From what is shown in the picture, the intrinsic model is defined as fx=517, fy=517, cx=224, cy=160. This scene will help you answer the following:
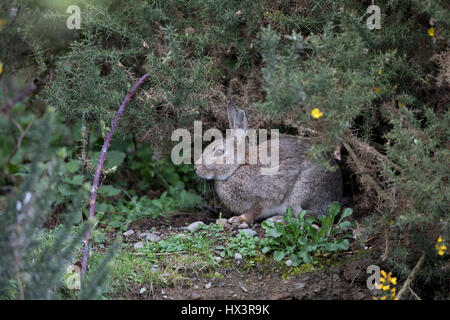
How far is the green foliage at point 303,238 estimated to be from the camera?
417cm

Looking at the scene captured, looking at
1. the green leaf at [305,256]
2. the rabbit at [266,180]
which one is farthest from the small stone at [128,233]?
the green leaf at [305,256]

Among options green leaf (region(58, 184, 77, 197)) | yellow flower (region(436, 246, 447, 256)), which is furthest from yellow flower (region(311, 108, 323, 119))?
green leaf (region(58, 184, 77, 197))

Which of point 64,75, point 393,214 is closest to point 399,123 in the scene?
point 393,214

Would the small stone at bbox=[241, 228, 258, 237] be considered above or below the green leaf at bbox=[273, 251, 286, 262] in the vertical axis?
above

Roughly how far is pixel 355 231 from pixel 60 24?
347 centimetres

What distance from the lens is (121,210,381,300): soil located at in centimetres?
376

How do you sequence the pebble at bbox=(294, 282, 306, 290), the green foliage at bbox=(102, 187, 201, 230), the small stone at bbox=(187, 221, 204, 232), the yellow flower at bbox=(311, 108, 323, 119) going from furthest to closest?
the green foliage at bbox=(102, 187, 201, 230)
the small stone at bbox=(187, 221, 204, 232)
the pebble at bbox=(294, 282, 306, 290)
the yellow flower at bbox=(311, 108, 323, 119)

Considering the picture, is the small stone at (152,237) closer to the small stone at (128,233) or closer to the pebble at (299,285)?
the small stone at (128,233)

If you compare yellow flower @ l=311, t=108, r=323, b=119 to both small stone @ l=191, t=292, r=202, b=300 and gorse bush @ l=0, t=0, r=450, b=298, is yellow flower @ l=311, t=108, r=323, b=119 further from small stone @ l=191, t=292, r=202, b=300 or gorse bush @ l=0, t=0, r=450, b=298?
small stone @ l=191, t=292, r=202, b=300

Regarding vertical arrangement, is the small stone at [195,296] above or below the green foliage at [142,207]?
below

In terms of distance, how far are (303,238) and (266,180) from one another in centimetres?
110

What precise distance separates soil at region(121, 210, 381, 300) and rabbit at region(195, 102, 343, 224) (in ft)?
2.95

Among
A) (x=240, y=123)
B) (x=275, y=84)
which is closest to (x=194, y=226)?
(x=240, y=123)

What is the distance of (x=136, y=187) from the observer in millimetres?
6309
